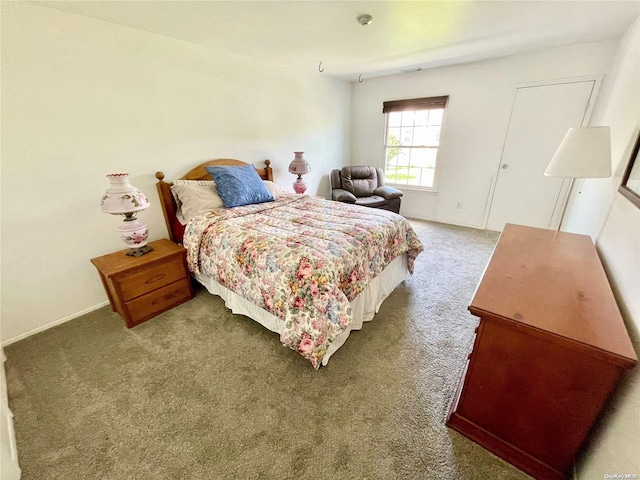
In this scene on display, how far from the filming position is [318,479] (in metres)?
1.07

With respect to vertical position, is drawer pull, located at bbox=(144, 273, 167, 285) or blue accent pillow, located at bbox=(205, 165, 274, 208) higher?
blue accent pillow, located at bbox=(205, 165, 274, 208)

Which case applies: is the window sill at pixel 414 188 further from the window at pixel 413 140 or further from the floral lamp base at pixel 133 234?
the floral lamp base at pixel 133 234

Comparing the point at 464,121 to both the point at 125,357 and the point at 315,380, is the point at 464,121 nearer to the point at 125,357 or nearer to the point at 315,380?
the point at 315,380

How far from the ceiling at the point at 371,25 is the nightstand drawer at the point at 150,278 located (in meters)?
1.83

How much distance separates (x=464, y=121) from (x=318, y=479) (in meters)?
4.25

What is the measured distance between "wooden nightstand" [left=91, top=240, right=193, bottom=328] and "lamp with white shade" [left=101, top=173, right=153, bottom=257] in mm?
136

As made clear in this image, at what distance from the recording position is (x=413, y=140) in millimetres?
4184

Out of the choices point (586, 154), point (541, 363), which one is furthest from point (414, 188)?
point (541, 363)

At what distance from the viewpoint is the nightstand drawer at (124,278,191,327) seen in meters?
1.96

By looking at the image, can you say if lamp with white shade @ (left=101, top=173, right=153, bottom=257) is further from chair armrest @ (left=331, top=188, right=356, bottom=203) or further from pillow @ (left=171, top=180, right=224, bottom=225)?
chair armrest @ (left=331, top=188, right=356, bottom=203)

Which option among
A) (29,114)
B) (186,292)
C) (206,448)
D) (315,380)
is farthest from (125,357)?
(29,114)

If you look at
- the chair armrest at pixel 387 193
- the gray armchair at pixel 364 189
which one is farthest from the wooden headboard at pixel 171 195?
the chair armrest at pixel 387 193

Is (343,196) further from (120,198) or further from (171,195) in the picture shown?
(120,198)

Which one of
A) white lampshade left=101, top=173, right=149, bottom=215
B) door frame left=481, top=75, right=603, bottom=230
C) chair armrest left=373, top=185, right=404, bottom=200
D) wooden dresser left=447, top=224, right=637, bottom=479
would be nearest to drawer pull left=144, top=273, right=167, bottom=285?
white lampshade left=101, top=173, right=149, bottom=215
